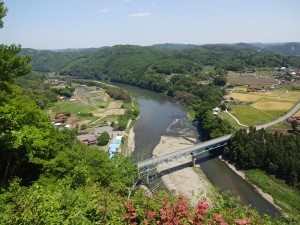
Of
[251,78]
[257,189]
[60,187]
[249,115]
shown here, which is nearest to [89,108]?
[249,115]

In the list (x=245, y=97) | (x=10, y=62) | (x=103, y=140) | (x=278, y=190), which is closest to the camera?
(x=10, y=62)

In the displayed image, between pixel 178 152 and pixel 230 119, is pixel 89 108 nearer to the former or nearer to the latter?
pixel 230 119

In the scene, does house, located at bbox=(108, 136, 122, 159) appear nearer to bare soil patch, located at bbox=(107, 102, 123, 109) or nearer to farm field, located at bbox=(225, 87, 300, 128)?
farm field, located at bbox=(225, 87, 300, 128)

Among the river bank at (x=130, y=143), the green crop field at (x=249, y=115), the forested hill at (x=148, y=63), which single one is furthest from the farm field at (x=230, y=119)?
the forested hill at (x=148, y=63)

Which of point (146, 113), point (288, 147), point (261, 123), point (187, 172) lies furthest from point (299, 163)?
point (146, 113)

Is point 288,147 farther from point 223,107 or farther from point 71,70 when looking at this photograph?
point 71,70

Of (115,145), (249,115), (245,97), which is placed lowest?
(115,145)
